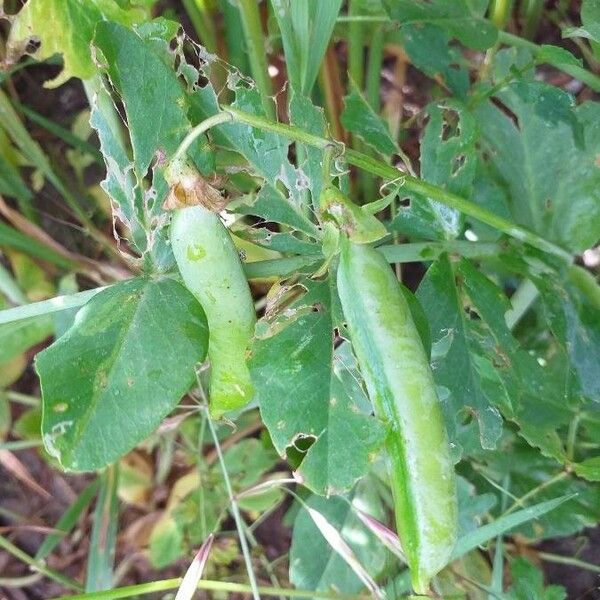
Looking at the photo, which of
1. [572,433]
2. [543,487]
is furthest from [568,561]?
[572,433]

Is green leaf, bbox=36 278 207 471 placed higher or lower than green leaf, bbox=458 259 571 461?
higher

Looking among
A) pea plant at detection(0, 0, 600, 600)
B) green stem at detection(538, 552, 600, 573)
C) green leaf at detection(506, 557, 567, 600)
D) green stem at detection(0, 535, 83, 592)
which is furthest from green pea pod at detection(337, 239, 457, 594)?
green stem at detection(0, 535, 83, 592)

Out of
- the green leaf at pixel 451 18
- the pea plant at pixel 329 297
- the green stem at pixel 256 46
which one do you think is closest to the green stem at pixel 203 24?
the pea plant at pixel 329 297

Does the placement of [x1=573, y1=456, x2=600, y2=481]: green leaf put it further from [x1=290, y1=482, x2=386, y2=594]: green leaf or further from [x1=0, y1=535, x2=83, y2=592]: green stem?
[x1=0, y1=535, x2=83, y2=592]: green stem

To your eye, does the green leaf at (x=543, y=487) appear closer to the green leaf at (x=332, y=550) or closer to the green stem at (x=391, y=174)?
the green leaf at (x=332, y=550)

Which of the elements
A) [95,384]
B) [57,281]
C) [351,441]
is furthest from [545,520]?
[57,281]

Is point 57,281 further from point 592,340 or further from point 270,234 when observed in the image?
point 592,340
